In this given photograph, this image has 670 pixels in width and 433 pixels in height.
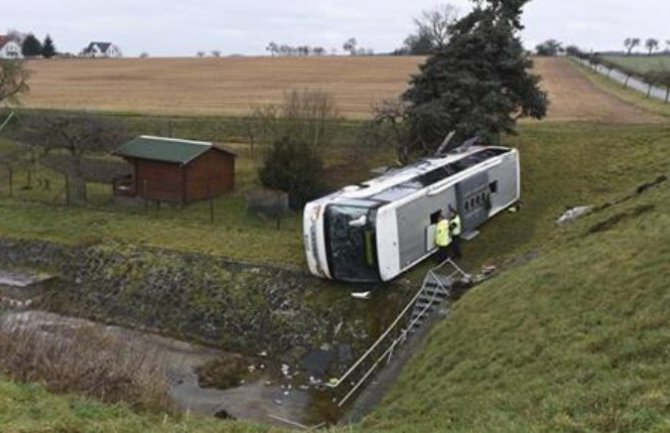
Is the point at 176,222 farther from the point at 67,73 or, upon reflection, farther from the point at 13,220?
the point at 67,73

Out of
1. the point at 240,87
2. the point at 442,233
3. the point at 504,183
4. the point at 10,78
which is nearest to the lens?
the point at 442,233

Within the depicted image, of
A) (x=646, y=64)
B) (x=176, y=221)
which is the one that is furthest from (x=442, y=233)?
(x=646, y=64)

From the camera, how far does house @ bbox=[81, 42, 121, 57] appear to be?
586ft

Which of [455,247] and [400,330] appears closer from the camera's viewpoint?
[400,330]

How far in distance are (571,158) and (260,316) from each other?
57.5 ft

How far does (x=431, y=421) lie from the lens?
1198 cm

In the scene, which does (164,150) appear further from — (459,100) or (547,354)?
(547,354)

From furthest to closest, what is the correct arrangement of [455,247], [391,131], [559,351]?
[391,131]
[455,247]
[559,351]

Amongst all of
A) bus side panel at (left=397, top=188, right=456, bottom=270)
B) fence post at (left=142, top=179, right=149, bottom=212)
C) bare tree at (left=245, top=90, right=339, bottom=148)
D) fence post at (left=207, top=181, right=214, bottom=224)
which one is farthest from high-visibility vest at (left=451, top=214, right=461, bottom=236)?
fence post at (left=142, top=179, right=149, bottom=212)

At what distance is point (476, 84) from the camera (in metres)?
29.8

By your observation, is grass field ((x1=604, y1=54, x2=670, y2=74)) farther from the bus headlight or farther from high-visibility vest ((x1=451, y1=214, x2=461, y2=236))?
the bus headlight

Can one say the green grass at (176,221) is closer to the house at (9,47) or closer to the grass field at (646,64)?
the grass field at (646,64)

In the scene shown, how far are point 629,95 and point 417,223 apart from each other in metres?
39.9

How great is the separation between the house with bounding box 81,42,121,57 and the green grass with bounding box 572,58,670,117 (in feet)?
423
